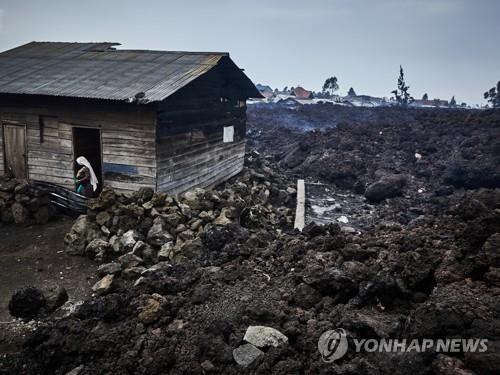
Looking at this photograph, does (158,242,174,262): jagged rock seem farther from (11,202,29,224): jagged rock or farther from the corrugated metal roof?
(11,202,29,224): jagged rock

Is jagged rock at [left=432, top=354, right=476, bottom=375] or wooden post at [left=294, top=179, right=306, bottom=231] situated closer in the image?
jagged rock at [left=432, top=354, right=476, bottom=375]

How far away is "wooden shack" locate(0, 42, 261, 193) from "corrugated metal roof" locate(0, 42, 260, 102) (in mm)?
30

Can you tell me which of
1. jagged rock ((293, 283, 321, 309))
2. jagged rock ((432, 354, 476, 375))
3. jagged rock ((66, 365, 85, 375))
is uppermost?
jagged rock ((432, 354, 476, 375))

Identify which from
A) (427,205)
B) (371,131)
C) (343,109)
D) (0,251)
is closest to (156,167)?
(0,251)

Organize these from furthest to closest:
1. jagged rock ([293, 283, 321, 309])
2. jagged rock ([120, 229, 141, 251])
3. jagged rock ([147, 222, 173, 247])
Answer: jagged rock ([147, 222, 173, 247]), jagged rock ([120, 229, 141, 251]), jagged rock ([293, 283, 321, 309])

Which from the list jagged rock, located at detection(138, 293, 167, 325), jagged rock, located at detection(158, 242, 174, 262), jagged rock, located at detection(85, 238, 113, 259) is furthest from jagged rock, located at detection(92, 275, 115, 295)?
jagged rock, located at detection(138, 293, 167, 325)

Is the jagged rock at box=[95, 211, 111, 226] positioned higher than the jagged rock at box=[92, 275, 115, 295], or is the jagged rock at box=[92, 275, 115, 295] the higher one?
the jagged rock at box=[95, 211, 111, 226]

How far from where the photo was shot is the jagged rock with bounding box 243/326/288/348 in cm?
377

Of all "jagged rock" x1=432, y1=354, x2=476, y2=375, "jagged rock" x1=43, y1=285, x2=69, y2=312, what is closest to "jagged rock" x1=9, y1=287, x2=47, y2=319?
"jagged rock" x1=43, y1=285, x2=69, y2=312

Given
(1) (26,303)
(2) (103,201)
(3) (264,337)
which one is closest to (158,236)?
(2) (103,201)

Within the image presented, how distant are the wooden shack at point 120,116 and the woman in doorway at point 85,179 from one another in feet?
1.04

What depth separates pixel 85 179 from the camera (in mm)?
10305

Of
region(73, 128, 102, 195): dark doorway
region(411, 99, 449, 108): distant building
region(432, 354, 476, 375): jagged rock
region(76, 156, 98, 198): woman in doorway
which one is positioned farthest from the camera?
region(411, 99, 449, 108): distant building

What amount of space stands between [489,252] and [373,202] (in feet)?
35.2
